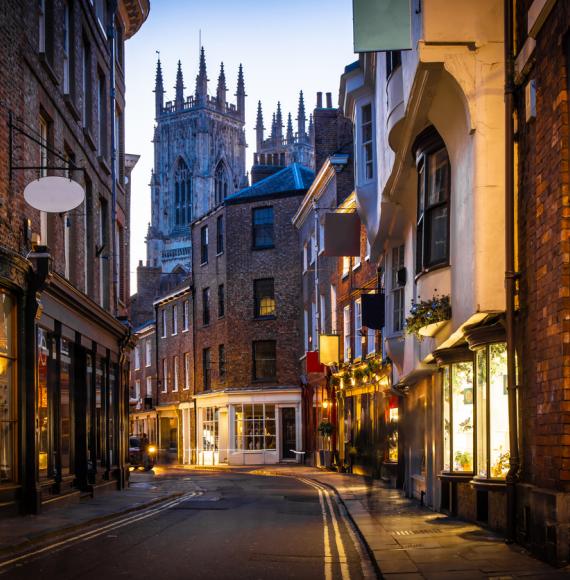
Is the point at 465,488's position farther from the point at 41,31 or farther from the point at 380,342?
the point at 380,342

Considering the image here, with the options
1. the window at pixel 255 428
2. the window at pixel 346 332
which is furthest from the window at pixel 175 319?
the window at pixel 346 332

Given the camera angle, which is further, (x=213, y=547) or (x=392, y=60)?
(x=392, y=60)

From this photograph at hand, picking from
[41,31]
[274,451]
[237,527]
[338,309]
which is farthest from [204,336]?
[237,527]

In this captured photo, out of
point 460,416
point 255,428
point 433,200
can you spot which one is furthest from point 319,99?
point 460,416

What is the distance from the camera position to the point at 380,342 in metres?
31.2

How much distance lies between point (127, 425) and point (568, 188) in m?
21.6

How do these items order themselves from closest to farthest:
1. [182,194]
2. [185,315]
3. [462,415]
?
[462,415]
[185,315]
[182,194]

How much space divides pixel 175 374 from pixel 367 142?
37563 millimetres

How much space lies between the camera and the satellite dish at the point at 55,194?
675 inches

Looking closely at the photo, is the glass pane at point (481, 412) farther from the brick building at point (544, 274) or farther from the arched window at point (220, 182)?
the arched window at point (220, 182)

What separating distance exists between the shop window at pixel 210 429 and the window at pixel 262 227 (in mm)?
9124

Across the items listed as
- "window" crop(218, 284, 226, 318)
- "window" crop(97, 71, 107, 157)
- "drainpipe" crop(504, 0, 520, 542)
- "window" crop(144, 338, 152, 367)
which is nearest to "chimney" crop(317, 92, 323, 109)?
"window" crop(218, 284, 226, 318)

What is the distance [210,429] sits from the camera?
5522 cm

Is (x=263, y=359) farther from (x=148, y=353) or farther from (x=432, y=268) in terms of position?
(x=432, y=268)
